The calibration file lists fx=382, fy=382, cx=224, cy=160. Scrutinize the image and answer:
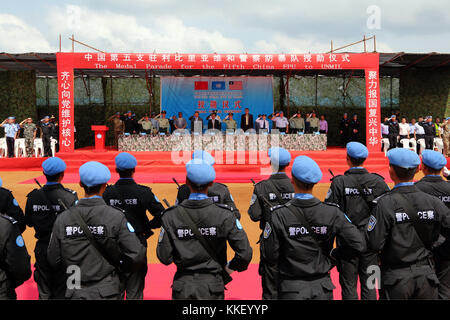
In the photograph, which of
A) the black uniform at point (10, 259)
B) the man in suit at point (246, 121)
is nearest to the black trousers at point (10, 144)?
the man in suit at point (246, 121)

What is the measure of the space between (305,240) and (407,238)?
740 millimetres

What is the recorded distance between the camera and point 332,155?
14078mm

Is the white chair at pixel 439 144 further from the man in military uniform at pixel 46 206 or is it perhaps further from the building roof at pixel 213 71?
the man in military uniform at pixel 46 206

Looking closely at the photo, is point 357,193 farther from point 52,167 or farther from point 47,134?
point 47,134

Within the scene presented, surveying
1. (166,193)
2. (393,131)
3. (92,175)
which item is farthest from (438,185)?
(393,131)

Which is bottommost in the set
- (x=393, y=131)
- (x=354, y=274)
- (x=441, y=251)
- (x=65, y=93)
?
(x=354, y=274)

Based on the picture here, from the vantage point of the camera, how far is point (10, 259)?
2.46 metres

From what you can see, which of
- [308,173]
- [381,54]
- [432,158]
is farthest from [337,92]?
[308,173]

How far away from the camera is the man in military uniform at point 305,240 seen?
238 centimetres

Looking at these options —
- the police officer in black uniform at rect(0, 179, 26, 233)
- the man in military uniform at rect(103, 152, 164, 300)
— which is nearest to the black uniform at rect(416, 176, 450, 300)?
the man in military uniform at rect(103, 152, 164, 300)

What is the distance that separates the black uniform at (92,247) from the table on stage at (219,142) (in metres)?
11.5

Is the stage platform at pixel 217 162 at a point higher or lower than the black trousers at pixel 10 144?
lower

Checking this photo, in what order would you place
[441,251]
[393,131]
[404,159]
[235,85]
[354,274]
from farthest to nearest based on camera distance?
[235,85]
[393,131]
[354,274]
[441,251]
[404,159]
